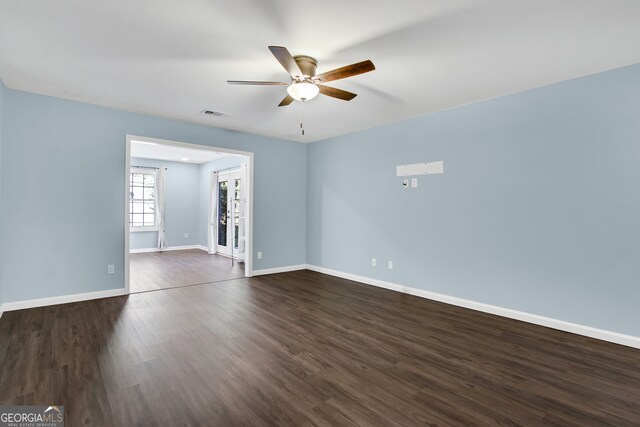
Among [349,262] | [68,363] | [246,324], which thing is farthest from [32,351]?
[349,262]

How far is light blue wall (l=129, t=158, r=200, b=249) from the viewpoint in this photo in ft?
28.8

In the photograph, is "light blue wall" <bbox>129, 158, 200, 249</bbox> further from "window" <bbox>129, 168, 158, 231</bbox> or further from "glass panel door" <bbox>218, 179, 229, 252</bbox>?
"glass panel door" <bbox>218, 179, 229, 252</bbox>

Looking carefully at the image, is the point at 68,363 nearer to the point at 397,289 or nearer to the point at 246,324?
the point at 246,324

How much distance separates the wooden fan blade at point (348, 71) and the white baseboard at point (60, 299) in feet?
13.6

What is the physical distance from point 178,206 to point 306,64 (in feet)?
25.5

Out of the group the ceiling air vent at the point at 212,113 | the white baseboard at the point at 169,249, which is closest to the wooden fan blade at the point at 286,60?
the ceiling air vent at the point at 212,113

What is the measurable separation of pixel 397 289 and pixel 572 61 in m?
3.58

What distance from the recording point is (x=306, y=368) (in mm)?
2469

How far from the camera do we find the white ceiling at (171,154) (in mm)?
7116

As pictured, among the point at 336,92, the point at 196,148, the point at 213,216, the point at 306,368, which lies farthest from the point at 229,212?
the point at 306,368

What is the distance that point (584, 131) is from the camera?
3207 mm

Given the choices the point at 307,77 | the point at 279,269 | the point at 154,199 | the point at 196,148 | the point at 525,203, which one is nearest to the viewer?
the point at 307,77

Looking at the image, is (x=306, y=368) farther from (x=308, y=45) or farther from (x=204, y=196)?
(x=204, y=196)

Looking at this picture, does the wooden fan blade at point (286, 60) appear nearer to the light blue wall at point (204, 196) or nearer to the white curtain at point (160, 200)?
the light blue wall at point (204, 196)
